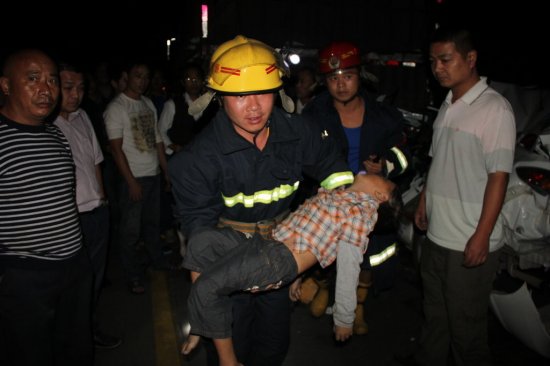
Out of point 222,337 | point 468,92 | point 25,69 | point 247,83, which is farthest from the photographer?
point 468,92

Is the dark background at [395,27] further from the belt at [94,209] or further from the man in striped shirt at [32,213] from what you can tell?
the man in striped shirt at [32,213]

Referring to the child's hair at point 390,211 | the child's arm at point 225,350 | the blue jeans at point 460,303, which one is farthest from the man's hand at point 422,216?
the child's arm at point 225,350

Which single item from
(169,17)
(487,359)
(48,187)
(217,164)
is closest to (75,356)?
(48,187)

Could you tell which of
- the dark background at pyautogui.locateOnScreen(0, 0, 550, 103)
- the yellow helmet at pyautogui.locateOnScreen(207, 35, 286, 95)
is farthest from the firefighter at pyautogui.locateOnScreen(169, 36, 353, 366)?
the dark background at pyautogui.locateOnScreen(0, 0, 550, 103)

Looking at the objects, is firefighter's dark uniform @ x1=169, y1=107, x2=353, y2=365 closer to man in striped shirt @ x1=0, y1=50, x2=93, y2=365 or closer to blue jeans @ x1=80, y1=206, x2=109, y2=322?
man in striped shirt @ x1=0, y1=50, x2=93, y2=365

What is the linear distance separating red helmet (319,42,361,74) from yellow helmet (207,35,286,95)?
1358 millimetres

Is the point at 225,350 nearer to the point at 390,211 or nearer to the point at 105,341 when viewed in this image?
the point at 390,211

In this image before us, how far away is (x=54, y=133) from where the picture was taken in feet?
8.79

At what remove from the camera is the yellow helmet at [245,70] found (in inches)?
89.7

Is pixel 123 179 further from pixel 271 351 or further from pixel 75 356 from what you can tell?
pixel 271 351

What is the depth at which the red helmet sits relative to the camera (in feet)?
11.8

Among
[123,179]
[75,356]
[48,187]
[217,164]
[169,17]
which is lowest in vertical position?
[75,356]

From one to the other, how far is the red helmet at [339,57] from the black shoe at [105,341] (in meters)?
3.11

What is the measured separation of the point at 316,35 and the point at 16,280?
36.9 feet
